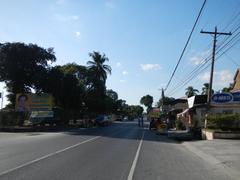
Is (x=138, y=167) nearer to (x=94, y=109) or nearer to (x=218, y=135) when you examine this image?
(x=218, y=135)

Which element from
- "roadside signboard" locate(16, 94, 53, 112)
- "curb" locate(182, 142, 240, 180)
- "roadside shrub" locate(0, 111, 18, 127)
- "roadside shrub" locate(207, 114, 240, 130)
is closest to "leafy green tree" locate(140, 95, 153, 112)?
"roadside signboard" locate(16, 94, 53, 112)

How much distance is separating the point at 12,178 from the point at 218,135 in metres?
19.7

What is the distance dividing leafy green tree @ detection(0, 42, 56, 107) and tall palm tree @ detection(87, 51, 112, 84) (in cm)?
2775

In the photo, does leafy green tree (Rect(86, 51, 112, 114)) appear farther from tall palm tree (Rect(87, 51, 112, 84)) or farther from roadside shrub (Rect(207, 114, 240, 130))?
A: roadside shrub (Rect(207, 114, 240, 130))

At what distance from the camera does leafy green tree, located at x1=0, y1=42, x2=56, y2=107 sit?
52938 millimetres

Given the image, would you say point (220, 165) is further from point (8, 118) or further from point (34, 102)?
point (34, 102)

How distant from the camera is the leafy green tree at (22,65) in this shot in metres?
52.9

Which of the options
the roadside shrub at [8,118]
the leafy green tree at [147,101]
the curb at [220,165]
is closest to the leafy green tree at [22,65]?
the roadside shrub at [8,118]

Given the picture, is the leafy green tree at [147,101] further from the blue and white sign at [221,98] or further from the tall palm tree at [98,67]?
the blue and white sign at [221,98]

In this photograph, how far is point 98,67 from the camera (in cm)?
8438

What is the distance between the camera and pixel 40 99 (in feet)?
174

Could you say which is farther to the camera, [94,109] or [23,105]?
[94,109]

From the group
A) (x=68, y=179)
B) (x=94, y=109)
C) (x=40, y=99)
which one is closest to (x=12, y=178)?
(x=68, y=179)

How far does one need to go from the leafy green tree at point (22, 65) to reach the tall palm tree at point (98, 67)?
2775 centimetres
